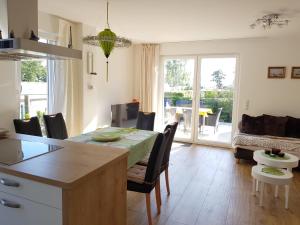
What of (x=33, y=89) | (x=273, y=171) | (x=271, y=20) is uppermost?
(x=271, y=20)

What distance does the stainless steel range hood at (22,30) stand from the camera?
1511mm

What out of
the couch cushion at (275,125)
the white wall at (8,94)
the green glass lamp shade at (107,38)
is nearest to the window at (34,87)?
the white wall at (8,94)

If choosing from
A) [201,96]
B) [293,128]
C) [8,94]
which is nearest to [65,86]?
[8,94]

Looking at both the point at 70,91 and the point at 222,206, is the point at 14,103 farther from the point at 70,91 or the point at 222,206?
the point at 222,206

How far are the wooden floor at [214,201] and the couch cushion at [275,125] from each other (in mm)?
902

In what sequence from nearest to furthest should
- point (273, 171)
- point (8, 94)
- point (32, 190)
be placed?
point (32, 190) → point (273, 171) → point (8, 94)

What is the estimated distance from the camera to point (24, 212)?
1.34 metres

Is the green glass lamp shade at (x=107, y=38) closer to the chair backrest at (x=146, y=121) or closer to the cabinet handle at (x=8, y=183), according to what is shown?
the chair backrest at (x=146, y=121)

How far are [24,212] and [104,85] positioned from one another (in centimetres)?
377

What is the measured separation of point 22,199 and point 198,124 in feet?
15.7

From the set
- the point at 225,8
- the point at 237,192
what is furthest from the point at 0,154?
the point at 225,8

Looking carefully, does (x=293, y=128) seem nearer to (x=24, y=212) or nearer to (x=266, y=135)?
(x=266, y=135)

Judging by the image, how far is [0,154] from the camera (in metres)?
1.64

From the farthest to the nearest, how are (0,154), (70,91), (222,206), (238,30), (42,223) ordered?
(238,30)
(70,91)
(222,206)
(0,154)
(42,223)
